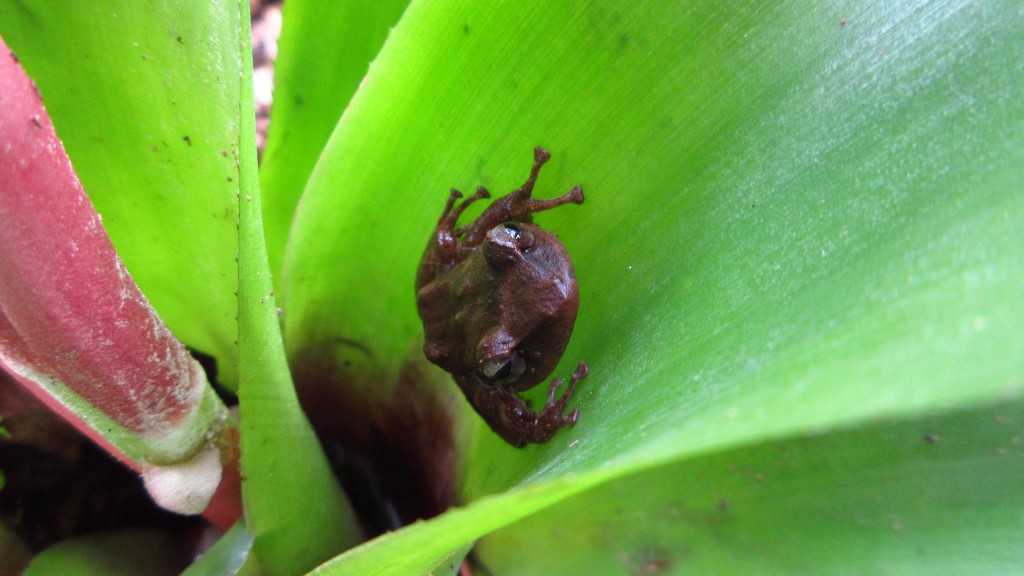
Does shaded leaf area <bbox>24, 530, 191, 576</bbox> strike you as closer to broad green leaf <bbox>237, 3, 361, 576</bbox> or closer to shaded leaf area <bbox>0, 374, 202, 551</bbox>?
shaded leaf area <bbox>0, 374, 202, 551</bbox>

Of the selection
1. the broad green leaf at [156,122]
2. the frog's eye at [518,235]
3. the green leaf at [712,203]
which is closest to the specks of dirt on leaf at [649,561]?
the green leaf at [712,203]

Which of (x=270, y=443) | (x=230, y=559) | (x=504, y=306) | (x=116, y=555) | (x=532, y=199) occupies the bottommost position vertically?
(x=116, y=555)

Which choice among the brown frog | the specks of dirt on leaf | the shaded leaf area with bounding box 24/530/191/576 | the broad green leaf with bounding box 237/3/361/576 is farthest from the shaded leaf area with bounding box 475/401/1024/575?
the shaded leaf area with bounding box 24/530/191/576

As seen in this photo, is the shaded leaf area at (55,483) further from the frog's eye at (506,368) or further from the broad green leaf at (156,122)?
the frog's eye at (506,368)

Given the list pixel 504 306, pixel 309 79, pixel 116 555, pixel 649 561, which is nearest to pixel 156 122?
pixel 309 79

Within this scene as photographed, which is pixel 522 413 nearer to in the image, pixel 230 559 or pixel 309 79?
pixel 230 559
